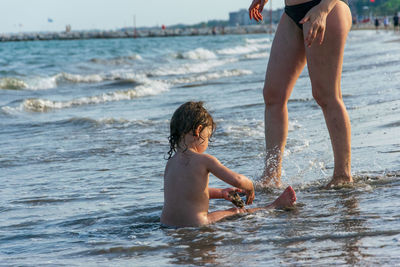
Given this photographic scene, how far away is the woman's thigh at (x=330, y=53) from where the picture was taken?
3562mm

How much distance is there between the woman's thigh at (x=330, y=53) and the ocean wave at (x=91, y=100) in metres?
7.76

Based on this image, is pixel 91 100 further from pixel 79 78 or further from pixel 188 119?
pixel 188 119

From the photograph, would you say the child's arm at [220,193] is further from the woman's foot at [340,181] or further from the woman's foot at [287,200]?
the woman's foot at [340,181]

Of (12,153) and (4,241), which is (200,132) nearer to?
(4,241)

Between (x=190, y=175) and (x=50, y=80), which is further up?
(x=190, y=175)

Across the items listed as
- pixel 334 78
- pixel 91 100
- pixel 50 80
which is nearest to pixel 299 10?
pixel 334 78

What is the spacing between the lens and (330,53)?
3590 mm

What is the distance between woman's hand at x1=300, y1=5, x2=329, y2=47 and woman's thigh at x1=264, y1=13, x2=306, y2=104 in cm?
28

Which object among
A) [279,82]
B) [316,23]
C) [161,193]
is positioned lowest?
[161,193]

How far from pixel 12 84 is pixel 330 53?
1460 centimetres

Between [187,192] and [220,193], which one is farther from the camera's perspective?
[220,193]

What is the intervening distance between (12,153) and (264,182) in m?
3.08

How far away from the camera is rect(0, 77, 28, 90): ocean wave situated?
54.4 ft

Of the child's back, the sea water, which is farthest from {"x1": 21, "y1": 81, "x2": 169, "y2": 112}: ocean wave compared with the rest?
the child's back
